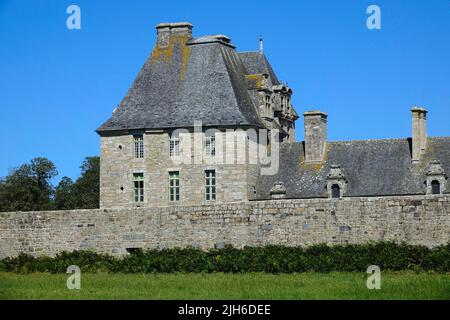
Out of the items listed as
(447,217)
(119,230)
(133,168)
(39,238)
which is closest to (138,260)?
(119,230)

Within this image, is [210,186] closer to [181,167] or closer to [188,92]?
[181,167]

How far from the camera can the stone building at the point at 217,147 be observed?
54031 millimetres

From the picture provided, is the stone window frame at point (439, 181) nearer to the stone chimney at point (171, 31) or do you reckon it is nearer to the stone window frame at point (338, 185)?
the stone window frame at point (338, 185)

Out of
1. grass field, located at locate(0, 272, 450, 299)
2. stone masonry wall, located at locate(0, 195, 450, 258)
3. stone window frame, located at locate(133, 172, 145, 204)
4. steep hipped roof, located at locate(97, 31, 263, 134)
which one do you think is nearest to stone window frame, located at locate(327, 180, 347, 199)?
steep hipped roof, located at locate(97, 31, 263, 134)

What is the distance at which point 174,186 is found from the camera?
185 ft

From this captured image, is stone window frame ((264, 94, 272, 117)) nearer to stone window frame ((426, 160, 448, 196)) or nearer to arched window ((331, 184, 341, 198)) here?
arched window ((331, 184, 341, 198))

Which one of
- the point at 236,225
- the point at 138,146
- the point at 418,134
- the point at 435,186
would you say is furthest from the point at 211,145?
the point at 236,225

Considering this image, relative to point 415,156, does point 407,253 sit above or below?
below

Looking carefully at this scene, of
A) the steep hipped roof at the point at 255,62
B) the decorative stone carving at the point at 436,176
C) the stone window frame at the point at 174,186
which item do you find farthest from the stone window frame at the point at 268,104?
the decorative stone carving at the point at 436,176

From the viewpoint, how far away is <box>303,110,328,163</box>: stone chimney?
56094 millimetres

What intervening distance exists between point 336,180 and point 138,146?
33.6ft
